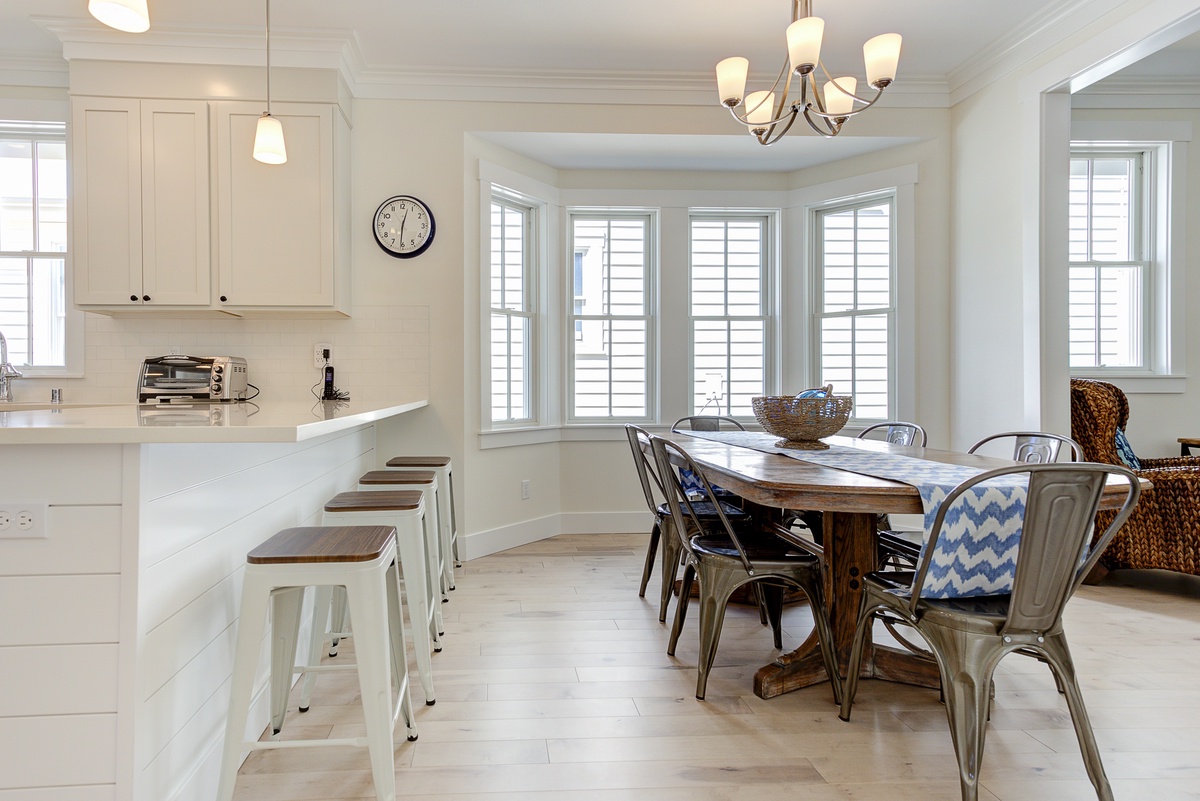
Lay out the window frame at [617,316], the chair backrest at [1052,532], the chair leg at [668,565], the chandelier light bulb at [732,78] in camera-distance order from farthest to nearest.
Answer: the window frame at [617,316] < the chair leg at [668,565] < the chandelier light bulb at [732,78] < the chair backrest at [1052,532]

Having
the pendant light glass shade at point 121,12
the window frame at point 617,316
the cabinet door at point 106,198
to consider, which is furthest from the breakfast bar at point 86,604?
the window frame at point 617,316

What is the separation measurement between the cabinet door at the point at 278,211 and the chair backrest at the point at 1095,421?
393 cm

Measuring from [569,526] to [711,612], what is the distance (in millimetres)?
2598

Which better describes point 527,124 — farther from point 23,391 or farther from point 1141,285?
point 1141,285

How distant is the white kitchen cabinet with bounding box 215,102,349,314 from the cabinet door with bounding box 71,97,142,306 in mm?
420

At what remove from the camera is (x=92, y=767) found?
4.33ft

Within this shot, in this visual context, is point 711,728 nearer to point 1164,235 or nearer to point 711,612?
point 711,612

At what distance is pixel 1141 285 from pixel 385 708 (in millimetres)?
5036

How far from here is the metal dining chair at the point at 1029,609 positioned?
1.52m

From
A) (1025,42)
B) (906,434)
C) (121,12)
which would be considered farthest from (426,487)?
(1025,42)

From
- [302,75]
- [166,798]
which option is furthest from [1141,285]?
[166,798]

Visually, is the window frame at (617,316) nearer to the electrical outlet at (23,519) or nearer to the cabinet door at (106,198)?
the cabinet door at (106,198)

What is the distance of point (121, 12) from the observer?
5.89 ft

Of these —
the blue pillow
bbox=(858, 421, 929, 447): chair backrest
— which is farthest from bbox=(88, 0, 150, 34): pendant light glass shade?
the blue pillow
